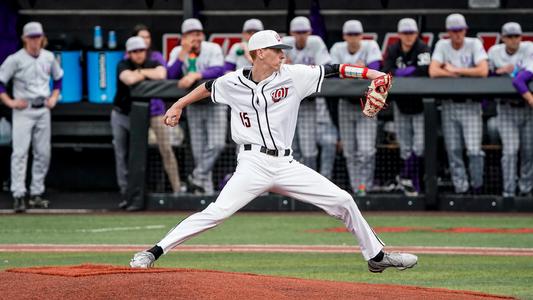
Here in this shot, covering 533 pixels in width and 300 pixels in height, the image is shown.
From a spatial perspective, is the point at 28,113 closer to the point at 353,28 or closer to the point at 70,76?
the point at 70,76

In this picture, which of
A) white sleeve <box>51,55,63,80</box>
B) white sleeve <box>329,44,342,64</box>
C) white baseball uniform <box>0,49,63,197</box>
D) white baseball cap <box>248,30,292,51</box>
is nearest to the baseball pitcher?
white baseball cap <box>248,30,292,51</box>

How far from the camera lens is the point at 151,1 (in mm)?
17047

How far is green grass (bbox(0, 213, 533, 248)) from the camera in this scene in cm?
1161

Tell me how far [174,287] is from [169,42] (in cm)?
1021

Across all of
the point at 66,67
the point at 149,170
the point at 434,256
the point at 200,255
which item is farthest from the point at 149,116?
the point at 434,256

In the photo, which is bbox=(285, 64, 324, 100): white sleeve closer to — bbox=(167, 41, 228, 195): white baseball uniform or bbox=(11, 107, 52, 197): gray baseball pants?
bbox=(167, 41, 228, 195): white baseball uniform

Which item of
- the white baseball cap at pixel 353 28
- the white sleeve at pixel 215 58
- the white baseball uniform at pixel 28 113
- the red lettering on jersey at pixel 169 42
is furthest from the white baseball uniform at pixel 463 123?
the white baseball uniform at pixel 28 113

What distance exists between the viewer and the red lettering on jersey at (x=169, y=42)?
665 inches

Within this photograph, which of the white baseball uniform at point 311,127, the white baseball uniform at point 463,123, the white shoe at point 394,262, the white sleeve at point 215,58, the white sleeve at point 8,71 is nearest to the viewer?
the white shoe at point 394,262

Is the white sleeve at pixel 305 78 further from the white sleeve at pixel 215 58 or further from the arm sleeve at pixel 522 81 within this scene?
the white sleeve at pixel 215 58

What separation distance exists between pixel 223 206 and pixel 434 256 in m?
2.88

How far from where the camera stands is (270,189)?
8359 mm

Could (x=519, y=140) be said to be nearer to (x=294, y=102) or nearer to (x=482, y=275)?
(x=482, y=275)

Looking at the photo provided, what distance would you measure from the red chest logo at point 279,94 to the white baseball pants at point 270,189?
0.37 m
